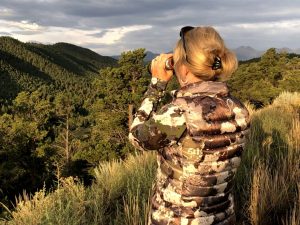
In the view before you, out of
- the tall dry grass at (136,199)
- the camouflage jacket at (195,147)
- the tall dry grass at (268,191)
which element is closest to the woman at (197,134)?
the camouflage jacket at (195,147)

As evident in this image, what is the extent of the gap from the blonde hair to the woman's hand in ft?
0.61

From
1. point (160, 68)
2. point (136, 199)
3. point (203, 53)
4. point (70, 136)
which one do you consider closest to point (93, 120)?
point (70, 136)

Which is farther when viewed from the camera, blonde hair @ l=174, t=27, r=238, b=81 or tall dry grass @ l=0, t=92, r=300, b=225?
tall dry grass @ l=0, t=92, r=300, b=225

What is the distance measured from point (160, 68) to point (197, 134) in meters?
0.58

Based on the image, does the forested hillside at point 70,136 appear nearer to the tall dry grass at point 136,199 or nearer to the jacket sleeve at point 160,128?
the tall dry grass at point 136,199

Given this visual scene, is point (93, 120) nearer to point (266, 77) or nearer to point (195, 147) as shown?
point (266, 77)

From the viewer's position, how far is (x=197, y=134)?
Result: 219 cm

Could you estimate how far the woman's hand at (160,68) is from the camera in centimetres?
254

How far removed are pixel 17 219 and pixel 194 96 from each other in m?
2.66

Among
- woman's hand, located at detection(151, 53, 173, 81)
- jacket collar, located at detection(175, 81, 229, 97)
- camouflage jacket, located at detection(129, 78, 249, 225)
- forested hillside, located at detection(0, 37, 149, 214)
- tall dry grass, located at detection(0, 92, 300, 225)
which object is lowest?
forested hillside, located at detection(0, 37, 149, 214)

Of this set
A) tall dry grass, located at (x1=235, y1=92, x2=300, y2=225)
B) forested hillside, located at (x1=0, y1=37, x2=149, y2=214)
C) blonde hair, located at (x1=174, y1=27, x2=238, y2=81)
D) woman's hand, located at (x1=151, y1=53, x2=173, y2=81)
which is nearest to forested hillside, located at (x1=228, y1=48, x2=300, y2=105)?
forested hillside, located at (x1=0, y1=37, x2=149, y2=214)

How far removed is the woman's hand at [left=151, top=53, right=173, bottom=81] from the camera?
2.54 metres

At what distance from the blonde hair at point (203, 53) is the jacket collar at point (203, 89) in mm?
49

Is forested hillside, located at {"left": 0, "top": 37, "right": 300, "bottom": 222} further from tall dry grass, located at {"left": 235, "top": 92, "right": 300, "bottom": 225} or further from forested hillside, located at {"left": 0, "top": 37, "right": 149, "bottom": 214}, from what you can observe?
tall dry grass, located at {"left": 235, "top": 92, "right": 300, "bottom": 225}
